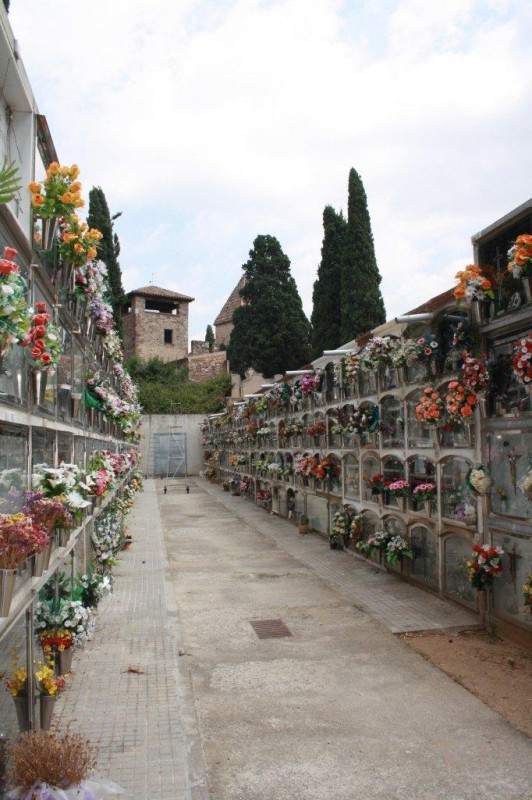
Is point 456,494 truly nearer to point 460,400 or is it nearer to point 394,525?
point 460,400

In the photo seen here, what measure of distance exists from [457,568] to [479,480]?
53.3 inches

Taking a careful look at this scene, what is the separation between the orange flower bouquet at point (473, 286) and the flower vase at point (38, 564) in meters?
4.28

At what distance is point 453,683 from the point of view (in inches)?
195

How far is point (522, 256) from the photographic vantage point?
4.97m

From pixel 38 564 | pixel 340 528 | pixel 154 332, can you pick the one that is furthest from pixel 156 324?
pixel 38 564

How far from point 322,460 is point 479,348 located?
17.5ft

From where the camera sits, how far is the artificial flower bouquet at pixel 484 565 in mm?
5770

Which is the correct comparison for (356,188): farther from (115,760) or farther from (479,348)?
(115,760)

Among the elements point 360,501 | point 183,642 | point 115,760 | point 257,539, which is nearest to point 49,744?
point 115,760

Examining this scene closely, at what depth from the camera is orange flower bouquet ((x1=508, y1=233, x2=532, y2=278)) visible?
4969mm

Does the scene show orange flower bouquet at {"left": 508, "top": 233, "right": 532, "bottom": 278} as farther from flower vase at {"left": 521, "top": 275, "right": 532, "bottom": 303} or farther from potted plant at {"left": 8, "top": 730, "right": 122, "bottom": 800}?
potted plant at {"left": 8, "top": 730, "right": 122, "bottom": 800}

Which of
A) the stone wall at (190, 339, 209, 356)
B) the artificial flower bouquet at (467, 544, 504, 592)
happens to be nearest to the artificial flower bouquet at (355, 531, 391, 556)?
the artificial flower bouquet at (467, 544, 504, 592)

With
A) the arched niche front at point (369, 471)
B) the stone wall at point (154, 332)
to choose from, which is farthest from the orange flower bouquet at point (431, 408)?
the stone wall at point (154, 332)

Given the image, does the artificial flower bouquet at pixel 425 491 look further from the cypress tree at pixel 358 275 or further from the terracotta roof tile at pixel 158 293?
the terracotta roof tile at pixel 158 293
